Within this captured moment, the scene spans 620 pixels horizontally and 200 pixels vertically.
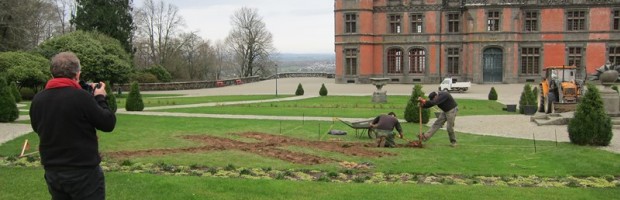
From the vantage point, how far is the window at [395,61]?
2276 inches

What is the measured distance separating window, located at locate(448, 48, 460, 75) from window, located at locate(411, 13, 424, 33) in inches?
147

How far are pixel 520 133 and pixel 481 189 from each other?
32.1ft

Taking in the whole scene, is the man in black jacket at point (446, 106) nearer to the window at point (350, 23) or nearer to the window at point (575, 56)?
the window at point (350, 23)

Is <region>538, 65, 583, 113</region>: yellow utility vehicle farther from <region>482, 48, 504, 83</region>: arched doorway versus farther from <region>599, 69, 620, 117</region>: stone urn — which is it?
<region>482, 48, 504, 83</region>: arched doorway

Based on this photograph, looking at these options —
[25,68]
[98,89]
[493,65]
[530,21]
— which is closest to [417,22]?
[493,65]

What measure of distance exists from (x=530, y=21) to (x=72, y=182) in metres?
55.3

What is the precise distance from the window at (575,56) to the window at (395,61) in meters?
16.2

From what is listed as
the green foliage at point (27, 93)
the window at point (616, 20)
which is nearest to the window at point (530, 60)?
the window at point (616, 20)

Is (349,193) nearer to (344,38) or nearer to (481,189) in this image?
(481,189)

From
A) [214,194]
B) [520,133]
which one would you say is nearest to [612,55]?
[520,133]

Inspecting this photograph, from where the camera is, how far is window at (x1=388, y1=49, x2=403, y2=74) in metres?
57.8

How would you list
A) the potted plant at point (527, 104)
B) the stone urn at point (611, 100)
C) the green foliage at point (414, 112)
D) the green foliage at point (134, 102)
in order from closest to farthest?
the stone urn at point (611, 100), the green foliage at point (414, 112), the potted plant at point (527, 104), the green foliage at point (134, 102)

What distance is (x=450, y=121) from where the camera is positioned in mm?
14758

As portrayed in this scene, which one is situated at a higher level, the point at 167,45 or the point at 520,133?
the point at 167,45
